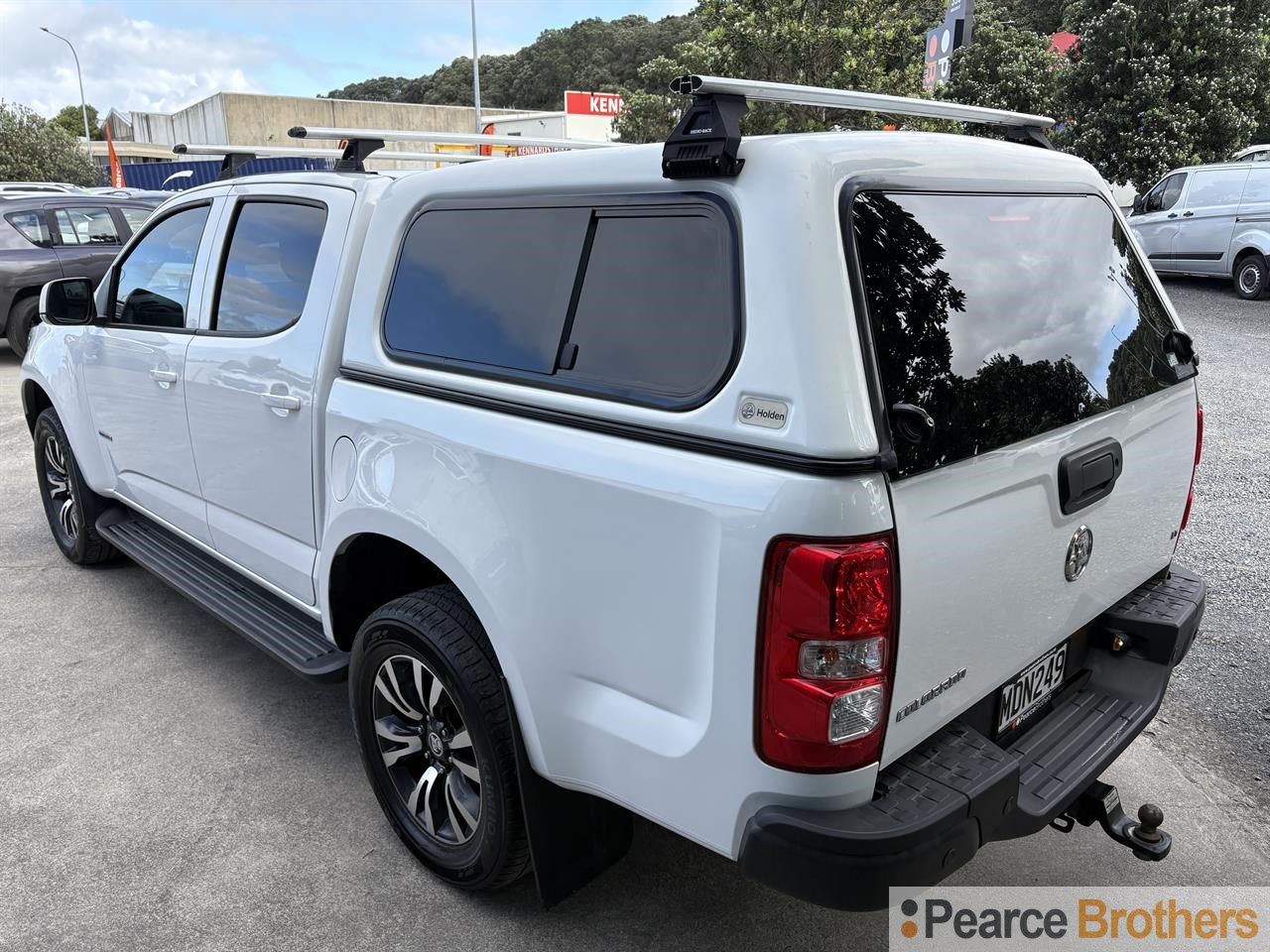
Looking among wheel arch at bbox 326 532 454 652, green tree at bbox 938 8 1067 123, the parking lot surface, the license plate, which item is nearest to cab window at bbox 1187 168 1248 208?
green tree at bbox 938 8 1067 123

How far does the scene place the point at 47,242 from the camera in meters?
10.6

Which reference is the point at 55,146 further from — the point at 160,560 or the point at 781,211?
the point at 781,211

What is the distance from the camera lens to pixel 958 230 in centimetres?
206

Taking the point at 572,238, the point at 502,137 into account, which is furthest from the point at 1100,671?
the point at 502,137

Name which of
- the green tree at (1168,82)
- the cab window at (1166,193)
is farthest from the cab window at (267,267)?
the green tree at (1168,82)

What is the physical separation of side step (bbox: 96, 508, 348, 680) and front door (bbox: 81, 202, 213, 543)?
6.5 inches

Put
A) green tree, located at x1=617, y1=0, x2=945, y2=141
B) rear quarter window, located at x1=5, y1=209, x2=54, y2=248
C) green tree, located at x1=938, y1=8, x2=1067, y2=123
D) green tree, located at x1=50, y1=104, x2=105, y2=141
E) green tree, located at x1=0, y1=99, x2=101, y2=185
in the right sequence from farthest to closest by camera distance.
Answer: green tree, located at x1=50, y1=104, x2=105, y2=141 < green tree, located at x1=0, y1=99, x2=101, y2=185 < green tree, located at x1=938, y1=8, x2=1067, y2=123 < green tree, located at x1=617, y1=0, x2=945, y2=141 < rear quarter window, located at x1=5, y1=209, x2=54, y2=248

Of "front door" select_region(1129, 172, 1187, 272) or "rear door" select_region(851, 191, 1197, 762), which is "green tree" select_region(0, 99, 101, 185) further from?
"rear door" select_region(851, 191, 1197, 762)

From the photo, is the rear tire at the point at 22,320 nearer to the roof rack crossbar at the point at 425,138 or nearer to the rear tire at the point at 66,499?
the rear tire at the point at 66,499

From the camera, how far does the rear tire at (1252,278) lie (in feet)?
43.3

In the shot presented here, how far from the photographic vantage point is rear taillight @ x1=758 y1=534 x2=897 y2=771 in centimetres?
169

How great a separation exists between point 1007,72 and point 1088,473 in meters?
19.2

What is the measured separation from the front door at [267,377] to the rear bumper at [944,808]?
74.3 inches

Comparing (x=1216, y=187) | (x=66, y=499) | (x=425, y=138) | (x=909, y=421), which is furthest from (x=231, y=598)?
(x=1216, y=187)
